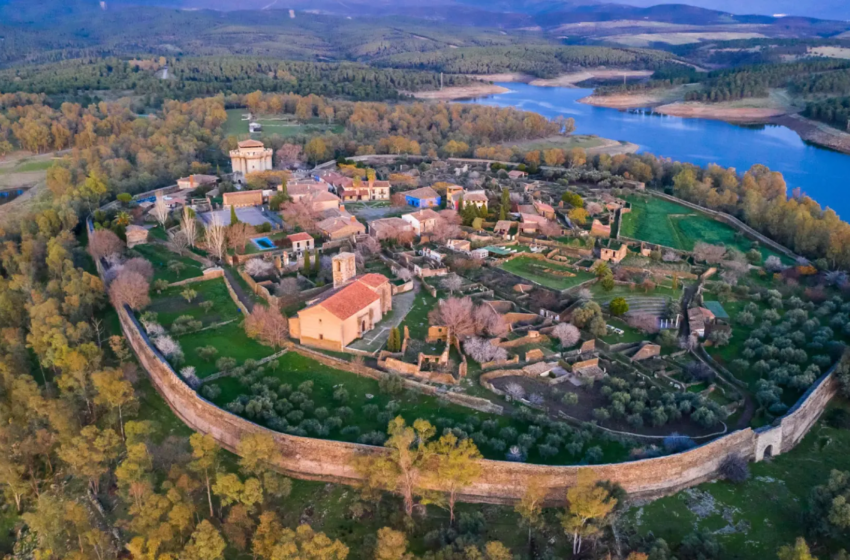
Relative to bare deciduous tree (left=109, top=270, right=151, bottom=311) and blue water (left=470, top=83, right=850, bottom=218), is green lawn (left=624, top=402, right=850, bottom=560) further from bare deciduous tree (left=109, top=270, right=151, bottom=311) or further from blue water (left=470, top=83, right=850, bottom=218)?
blue water (left=470, top=83, right=850, bottom=218)

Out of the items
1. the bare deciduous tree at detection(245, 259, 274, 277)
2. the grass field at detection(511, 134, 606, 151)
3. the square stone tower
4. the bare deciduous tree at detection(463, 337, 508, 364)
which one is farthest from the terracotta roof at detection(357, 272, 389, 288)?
the grass field at detection(511, 134, 606, 151)

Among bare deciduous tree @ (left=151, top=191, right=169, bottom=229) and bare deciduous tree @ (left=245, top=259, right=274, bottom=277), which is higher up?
bare deciduous tree @ (left=151, top=191, right=169, bottom=229)

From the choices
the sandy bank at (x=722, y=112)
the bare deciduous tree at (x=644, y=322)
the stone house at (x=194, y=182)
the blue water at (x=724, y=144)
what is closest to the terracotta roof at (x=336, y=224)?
the stone house at (x=194, y=182)

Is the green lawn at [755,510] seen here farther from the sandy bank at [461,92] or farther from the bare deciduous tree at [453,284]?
the sandy bank at [461,92]

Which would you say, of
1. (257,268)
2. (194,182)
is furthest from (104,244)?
(194,182)

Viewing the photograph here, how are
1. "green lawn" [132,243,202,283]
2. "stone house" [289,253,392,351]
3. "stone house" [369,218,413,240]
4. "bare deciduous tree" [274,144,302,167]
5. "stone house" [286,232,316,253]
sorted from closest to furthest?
"stone house" [289,253,392,351] → "green lawn" [132,243,202,283] → "stone house" [286,232,316,253] → "stone house" [369,218,413,240] → "bare deciduous tree" [274,144,302,167]

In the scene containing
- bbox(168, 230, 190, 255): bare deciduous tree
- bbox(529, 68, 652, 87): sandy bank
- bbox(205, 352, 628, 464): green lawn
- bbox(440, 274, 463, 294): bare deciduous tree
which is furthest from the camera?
bbox(529, 68, 652, 87): sandy bank

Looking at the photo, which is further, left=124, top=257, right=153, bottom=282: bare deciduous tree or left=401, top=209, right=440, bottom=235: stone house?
left=401, top=209, right=440, bottom=235: stone house
